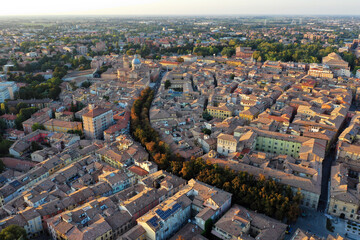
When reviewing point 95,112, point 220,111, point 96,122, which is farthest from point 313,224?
point 95,112

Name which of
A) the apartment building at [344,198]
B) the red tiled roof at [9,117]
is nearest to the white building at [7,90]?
the red tiled roof at [9,117]

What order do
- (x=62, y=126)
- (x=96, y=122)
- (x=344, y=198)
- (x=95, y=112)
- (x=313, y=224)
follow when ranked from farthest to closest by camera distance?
1. (x=62, y=126)
2. (x=95, y=112)
3. (x=96, y=122)
4. (x=344, y=198)
5. (x=313, y=224)

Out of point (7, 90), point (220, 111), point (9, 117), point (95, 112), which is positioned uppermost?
point (95, 112)

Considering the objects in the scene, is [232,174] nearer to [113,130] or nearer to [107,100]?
[113,130]

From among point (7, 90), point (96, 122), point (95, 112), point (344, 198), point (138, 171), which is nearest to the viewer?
point (344, 198)

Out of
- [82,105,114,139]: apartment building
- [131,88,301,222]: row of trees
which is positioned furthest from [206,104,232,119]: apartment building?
[82,105,114,139]: apartment building

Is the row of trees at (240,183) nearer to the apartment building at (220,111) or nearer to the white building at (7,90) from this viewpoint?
the apartment building at (220,111)

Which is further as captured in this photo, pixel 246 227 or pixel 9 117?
pixel 9 117

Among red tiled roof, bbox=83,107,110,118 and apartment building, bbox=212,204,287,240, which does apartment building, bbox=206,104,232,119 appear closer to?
red tiled roof, bbox=83,107,110,118

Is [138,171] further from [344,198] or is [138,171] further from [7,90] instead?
[7,90]
